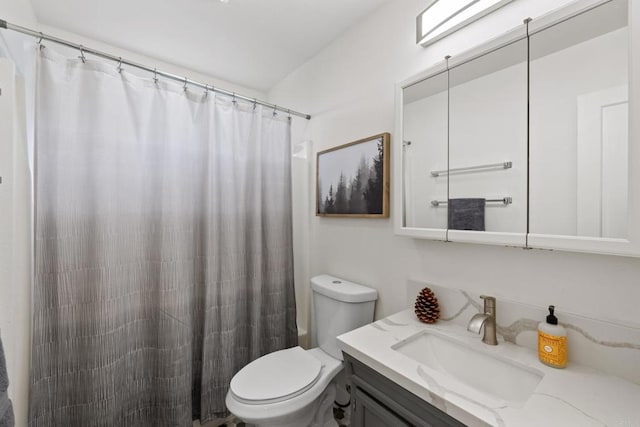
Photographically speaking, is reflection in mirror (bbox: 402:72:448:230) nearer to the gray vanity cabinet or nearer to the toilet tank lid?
the toilet tank lid

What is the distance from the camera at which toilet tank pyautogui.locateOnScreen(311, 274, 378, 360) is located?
145 cm

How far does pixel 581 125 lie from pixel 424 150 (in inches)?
20.6

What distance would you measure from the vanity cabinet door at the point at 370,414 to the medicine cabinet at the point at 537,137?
0.67 m

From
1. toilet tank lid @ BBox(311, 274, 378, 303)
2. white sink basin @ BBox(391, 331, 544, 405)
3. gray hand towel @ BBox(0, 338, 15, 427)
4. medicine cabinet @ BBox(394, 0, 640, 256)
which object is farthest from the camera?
toilet tank lid @ BBox(311, 274, 378, 303)

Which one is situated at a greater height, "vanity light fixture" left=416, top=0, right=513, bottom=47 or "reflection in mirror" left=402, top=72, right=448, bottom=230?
"vanity light fixture" left=416, top=0, right=513, bottom=47

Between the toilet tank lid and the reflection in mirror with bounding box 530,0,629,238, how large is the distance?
0.82 m

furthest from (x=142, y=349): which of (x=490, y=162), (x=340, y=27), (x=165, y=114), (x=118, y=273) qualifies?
(x=340, y=27)

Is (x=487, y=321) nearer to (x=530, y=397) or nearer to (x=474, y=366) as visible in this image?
(x=474, y=366)

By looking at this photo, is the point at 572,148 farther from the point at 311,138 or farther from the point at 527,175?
the point at 311,138

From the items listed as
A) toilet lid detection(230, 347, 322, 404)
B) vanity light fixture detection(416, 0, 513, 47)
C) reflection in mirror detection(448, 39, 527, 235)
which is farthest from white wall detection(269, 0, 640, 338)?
toilet lid detection(230, 347, 322, 404)

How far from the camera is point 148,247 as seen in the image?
4.56 feet

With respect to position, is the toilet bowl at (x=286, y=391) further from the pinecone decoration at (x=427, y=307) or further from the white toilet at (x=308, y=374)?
the pinecone decoration at (x=427, y=307)

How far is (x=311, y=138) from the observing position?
6.65 feet

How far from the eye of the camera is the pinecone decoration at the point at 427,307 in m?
1.18
